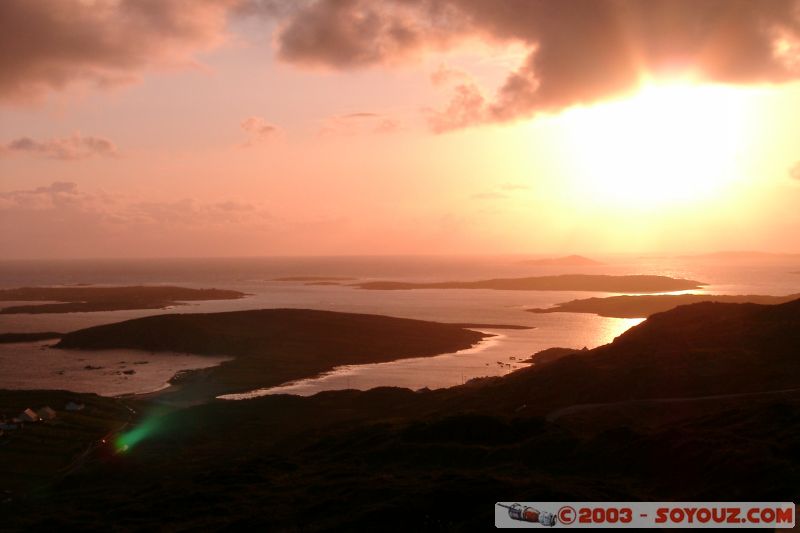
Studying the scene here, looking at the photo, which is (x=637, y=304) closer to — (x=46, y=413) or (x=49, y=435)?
(x=46, y=413)

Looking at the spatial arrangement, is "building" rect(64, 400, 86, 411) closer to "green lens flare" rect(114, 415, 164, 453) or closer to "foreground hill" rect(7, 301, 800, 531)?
"green lens flare" rect(114, 415, 164, 453)

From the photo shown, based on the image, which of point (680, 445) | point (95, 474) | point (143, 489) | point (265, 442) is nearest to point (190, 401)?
point (265, 442)

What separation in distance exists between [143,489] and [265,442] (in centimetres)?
1371

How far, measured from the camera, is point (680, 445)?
31297mm

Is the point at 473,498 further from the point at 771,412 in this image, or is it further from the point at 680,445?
the point at 771,412

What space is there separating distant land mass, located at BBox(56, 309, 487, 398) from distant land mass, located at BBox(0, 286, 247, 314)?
165 feet

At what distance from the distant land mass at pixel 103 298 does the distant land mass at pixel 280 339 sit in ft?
165

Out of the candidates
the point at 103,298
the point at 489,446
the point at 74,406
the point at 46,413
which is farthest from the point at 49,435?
the point at 103,298

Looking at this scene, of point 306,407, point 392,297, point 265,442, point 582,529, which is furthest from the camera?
point 392,297

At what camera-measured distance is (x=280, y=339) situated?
334 feet

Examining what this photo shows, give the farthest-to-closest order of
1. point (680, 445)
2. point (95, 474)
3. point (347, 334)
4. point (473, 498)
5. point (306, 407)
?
point (347, 334), point (306, 407), point (95, 474), point (680, 445), point (473, 498)

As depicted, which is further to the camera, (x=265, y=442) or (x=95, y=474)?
(x=265, y=442)

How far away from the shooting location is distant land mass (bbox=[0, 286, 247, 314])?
493ft

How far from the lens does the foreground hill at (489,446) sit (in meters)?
28.0
